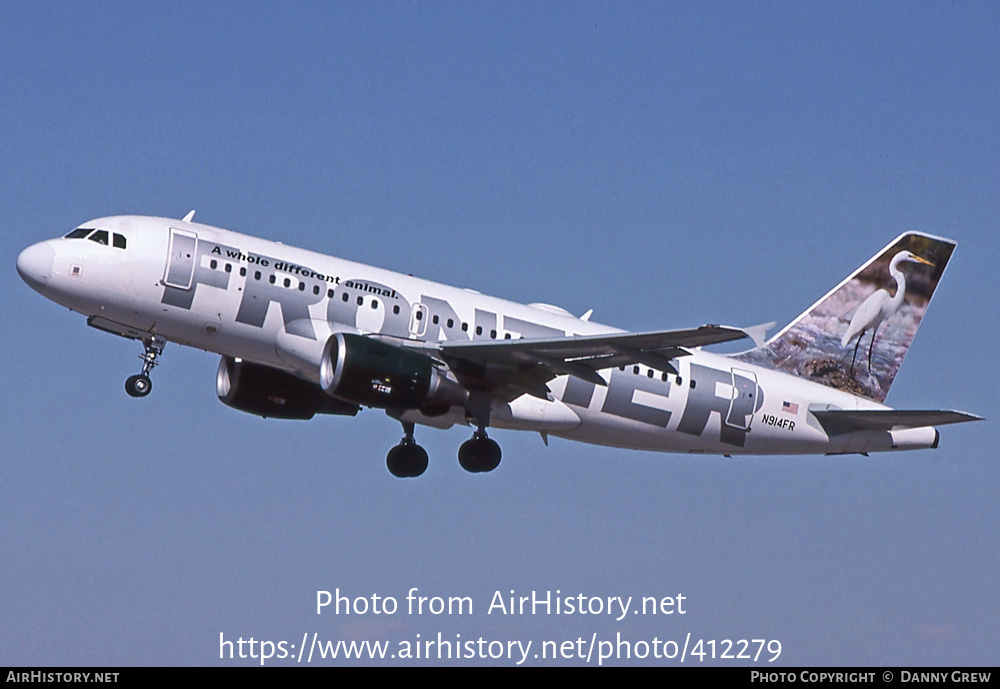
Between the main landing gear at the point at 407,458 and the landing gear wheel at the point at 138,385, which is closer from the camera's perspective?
the landing gear wheel at the point at 138,385

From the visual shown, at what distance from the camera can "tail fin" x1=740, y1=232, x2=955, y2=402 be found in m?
48.0

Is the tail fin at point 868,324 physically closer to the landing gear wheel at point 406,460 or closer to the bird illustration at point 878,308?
the bird illustration at point 878,308

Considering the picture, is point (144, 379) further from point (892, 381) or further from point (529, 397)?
point (892, 381)

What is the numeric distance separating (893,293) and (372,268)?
17133mm

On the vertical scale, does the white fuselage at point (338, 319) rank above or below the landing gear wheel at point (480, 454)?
above

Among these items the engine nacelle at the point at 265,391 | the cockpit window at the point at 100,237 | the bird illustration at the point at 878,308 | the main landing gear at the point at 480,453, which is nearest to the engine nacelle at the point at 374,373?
the main landing gear at the point at 480,453

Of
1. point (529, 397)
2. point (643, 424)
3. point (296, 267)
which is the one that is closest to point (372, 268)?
point (296, 267)

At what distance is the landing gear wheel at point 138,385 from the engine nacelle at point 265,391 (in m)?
4.62

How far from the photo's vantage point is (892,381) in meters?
49.0

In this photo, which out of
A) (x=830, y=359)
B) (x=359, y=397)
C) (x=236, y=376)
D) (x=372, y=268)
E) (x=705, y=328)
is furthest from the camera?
(x=830, y=359)

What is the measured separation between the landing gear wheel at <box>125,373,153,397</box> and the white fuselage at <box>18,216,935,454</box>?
3.66ft

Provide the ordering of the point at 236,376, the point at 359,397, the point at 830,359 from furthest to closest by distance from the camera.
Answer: the point at 830,359 → the point at 236,376 → the point at 359,397

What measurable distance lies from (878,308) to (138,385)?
22471 mm

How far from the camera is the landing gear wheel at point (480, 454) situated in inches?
1684
